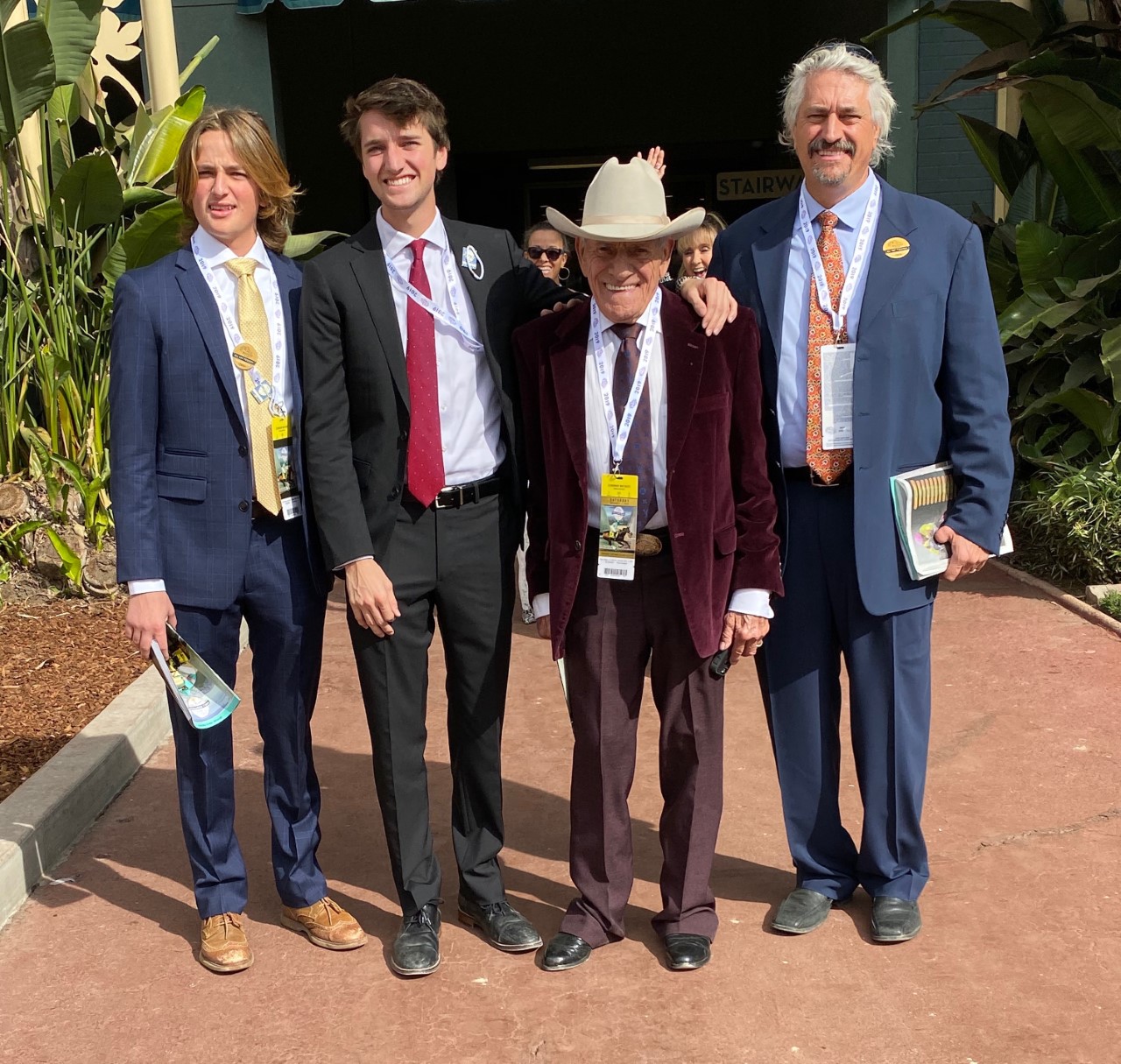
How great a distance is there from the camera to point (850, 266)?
141 inches

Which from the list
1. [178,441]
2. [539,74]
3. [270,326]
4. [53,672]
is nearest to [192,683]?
[178,441]

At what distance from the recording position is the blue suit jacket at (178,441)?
11.3ft

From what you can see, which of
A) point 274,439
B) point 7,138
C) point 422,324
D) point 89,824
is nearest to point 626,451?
point 422,324

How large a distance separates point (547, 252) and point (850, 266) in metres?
2.94

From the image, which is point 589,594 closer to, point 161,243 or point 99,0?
point 161,243

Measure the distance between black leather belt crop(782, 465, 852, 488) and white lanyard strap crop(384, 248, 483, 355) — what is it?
918 mm

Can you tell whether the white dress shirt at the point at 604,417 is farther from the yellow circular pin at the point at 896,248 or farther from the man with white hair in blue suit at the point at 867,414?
the yellow circular pin at the point at 896,248

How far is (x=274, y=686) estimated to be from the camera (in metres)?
3.68

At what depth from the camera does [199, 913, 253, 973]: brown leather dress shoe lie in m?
3.63

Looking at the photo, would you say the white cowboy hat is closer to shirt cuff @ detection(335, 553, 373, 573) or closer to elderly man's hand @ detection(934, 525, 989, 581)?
shirt cuff @ detection(335, 553, 373, 573)

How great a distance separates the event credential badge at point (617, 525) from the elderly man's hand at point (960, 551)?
0.90 metres

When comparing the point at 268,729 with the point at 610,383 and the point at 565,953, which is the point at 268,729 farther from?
the point at 610,383

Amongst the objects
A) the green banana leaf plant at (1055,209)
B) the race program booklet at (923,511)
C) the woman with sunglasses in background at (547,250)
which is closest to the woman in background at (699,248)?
the woman with sunglasses in background at (547,250)

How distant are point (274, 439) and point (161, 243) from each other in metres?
4.00
